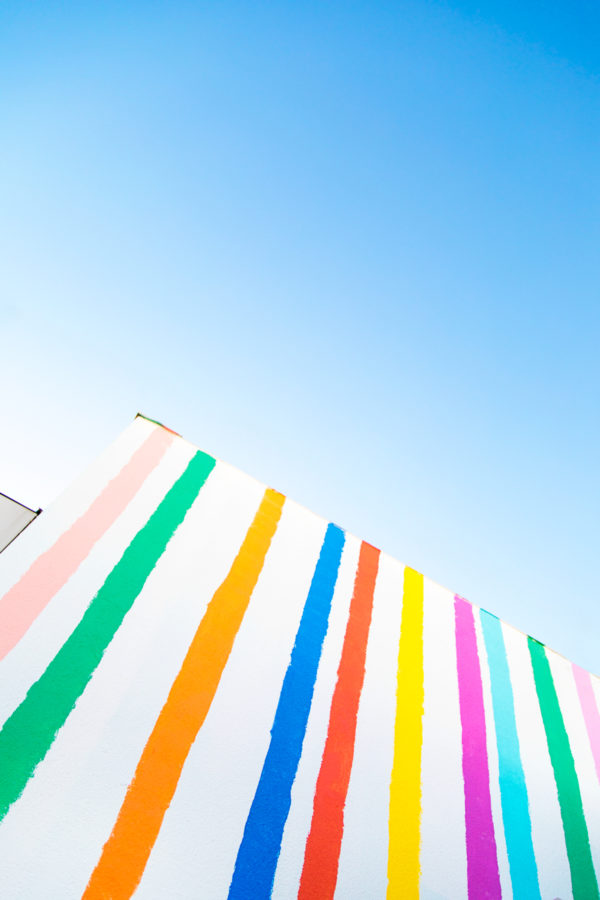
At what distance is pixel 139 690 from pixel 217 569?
0.60 metres

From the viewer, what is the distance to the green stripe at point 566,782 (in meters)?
1.80

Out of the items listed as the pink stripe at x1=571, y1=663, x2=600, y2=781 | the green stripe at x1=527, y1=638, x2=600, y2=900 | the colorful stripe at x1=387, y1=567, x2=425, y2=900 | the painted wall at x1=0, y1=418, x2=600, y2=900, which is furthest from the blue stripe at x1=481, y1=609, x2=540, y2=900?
the pink stripe at x1=571, y1=663, x2=600, y2=781

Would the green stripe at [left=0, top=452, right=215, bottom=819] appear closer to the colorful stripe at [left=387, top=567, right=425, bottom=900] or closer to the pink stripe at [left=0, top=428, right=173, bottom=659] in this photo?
the pink stripe at [left=0, top=428, right=173, bottom=659]

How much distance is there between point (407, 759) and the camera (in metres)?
1.75

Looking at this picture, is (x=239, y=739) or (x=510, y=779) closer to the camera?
(x=239, y=739)

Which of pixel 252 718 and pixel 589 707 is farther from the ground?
pixel 589 707

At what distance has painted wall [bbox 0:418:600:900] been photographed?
1196mm

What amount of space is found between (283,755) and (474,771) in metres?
0.96

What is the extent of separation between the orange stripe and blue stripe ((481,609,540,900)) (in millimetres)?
1391

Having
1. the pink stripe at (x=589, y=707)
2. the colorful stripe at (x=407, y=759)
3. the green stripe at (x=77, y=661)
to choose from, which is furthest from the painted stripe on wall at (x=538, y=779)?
the green stripe at (x=77, y=661)

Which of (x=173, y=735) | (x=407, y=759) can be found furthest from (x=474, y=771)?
(x=173, y=735)

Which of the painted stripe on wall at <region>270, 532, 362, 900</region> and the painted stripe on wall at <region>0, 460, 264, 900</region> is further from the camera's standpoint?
the painted stripe on wall at <region>270, 532, 362, 900</region>

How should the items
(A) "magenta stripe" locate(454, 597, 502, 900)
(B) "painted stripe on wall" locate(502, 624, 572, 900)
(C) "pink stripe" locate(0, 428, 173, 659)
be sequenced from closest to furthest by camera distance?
(C) "pink stripe" locate(0, 428, 173, 659) < (A) "magenta stripe" locate(454, 597, 502, 900) < (B) "painted stripe on wall" locate(502, 624, 572, 900)

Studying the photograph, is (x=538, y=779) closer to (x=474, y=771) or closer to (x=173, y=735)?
(x=474, y=771)
